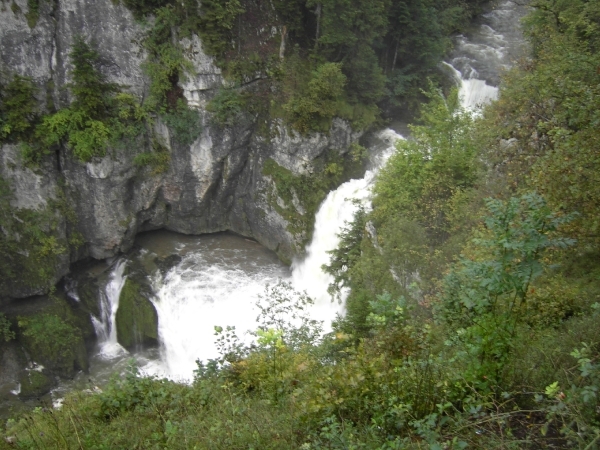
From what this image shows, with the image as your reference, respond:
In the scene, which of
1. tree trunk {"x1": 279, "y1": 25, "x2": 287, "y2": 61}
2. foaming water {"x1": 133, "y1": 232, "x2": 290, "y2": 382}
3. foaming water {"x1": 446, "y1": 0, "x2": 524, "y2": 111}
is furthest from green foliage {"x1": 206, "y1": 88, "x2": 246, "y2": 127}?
foaming water {"x1": 446, "y1": 0, "x2": 524, "y2": 111}

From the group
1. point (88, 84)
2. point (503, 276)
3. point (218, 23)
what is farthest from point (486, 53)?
point (503, 276)

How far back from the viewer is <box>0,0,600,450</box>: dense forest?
3.91m

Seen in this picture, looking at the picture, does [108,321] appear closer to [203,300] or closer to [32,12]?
[203,300]

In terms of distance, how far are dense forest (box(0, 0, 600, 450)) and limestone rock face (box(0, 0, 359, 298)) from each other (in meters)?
0.80

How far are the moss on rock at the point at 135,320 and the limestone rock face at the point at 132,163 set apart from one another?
309 centimetres

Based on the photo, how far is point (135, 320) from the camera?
18.8 meters

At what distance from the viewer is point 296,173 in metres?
19.8

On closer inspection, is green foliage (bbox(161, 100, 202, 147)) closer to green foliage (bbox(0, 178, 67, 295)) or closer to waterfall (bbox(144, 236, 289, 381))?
waterfall (bbox(144, 236, 289, 381))

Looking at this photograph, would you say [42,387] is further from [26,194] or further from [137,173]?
[137,173]

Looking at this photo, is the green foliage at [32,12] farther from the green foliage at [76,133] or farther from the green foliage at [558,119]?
the green foliage at [558,119]

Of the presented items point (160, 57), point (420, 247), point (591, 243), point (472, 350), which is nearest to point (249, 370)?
point (472, 350)

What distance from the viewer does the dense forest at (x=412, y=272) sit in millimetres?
3912

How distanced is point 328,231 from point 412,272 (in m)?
7.04

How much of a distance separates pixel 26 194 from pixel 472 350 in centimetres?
1995
